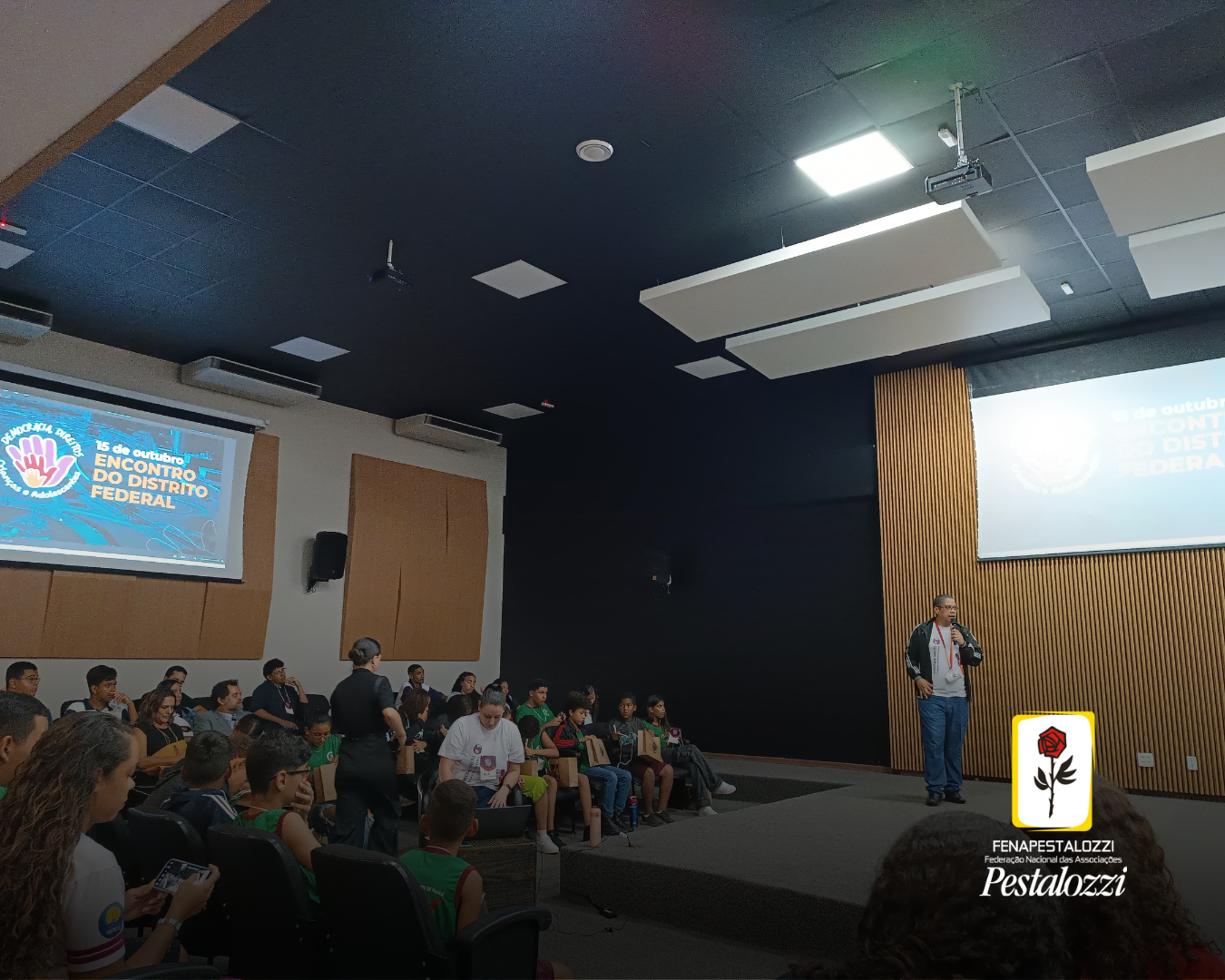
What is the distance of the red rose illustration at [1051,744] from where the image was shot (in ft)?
9.79

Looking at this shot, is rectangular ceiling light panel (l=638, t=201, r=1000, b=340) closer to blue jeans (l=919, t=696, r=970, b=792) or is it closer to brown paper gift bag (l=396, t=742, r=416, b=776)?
blue jeans (l=919, t=696, r=970, b=792)

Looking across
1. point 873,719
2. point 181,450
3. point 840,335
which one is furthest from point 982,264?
point 181,450

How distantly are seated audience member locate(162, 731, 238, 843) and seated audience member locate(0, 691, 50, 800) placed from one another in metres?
0.66

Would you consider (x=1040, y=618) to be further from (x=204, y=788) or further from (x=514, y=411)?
(x=204, y=788)

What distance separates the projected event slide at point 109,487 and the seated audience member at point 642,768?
3969 mm

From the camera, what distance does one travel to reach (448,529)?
1015 cm

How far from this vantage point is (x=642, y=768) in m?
6.71

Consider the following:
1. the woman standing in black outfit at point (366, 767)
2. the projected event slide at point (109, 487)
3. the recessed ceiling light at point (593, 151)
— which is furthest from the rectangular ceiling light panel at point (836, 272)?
the projected event slide at point (109, 487)

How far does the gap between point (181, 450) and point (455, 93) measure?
4966 mm

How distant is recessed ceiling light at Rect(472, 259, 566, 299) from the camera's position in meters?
6.03

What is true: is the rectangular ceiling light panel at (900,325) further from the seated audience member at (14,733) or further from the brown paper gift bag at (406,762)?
the seated audience member at (14,733)

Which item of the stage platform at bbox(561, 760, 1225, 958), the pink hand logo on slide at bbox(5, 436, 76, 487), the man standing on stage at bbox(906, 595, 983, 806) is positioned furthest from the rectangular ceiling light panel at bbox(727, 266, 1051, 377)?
the pink hand logo on slide at bbox(5, 436, 76, 487)

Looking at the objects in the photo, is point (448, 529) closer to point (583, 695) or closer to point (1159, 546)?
point (583, 695)

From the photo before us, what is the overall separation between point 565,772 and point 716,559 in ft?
13.2
